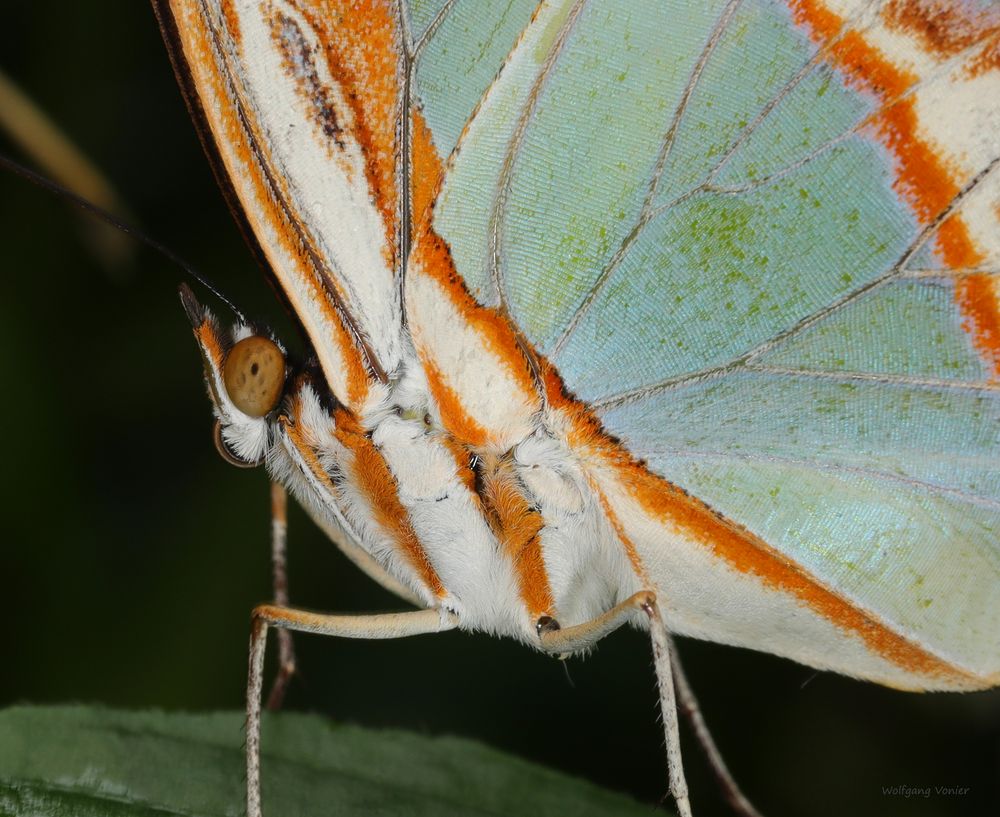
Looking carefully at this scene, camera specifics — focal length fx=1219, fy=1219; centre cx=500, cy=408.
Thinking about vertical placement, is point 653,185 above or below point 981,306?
above

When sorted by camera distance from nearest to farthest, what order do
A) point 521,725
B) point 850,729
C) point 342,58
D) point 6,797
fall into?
point 6,797
point 342,58
point 850,729
point 521,725

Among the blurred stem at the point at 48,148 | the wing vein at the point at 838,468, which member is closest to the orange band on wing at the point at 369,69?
the wing vein at the point at 838,468

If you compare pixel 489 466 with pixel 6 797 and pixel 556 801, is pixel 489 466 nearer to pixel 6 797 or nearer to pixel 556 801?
pixel 556 801

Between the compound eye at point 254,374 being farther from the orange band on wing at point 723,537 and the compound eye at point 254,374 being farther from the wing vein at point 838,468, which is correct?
the wing vein at point 838,468

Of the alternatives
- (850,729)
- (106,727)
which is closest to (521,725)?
(850,729)

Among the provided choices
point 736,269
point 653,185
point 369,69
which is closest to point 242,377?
point 369,69

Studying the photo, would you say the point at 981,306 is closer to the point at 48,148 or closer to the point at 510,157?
the point at 510,157
